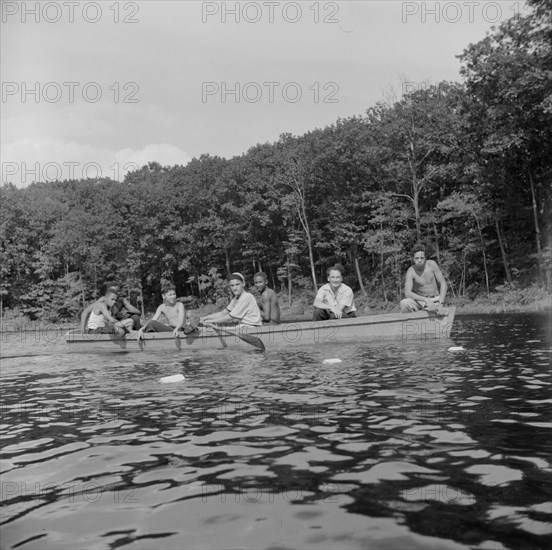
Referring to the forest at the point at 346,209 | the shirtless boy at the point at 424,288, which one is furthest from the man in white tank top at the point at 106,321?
the forest at the point at 346,209

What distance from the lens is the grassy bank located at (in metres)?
27.2

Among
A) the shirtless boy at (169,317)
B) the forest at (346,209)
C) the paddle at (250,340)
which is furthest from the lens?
the forest at (346,209)

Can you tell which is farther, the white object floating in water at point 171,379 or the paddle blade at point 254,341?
the paddle blade at point 254,341

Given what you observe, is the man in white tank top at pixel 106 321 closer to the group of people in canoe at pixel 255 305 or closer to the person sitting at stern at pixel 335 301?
the group of people in canoe at pixel 255 305

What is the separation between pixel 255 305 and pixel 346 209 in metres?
31.7

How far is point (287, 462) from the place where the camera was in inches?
158

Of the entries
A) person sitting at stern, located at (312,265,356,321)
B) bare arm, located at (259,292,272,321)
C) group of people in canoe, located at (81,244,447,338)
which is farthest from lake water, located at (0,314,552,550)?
bare arm, located at (259,292,272,321)

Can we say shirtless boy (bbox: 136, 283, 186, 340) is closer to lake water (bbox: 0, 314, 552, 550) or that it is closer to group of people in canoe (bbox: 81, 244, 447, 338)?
group of people in canoe (bbox: 81, 244, 447, 338)

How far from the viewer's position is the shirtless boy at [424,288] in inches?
499

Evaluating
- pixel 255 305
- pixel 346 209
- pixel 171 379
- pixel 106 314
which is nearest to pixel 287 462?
pixel 171 379

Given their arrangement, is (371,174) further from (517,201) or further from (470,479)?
(470,479)

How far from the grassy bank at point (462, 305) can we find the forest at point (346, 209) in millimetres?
1030

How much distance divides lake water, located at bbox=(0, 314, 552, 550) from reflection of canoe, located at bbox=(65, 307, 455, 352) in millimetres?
4521

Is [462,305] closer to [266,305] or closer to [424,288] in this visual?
[424,288]
